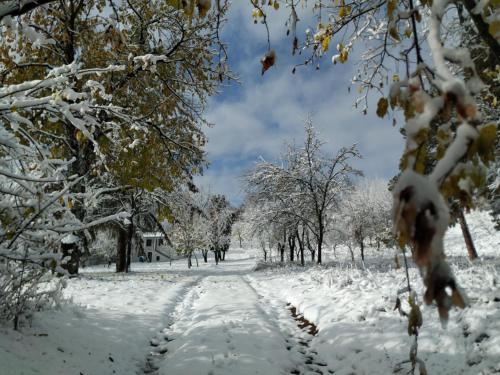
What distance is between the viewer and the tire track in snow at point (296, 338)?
14.5 ft

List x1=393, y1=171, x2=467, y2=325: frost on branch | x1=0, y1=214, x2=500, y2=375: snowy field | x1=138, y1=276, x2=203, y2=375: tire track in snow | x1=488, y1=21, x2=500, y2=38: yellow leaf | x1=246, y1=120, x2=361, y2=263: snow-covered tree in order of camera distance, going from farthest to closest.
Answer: x1=246, y1=120, x2=361, y2=263: snow-covered tree
x1=138, y1=276, x2=203, y2=375: tire track in snow
x1=0, y1=214, x2=500, y2=375: snowy field
x1=488, y1=21, x2=500, y2=38: yellow leaf
x1=393, y1=171, x2=467, y2=325: frost on branch

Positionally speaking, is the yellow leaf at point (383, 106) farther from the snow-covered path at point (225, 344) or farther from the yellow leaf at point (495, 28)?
the snow-covered path at point (225, 344)

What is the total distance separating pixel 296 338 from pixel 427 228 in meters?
5.52

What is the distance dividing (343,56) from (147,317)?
236 inches

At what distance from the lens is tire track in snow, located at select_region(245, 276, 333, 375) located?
4.42 metres

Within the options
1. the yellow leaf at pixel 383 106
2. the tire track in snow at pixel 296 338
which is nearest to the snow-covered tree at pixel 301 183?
the tire track in snow at pixel 296 338

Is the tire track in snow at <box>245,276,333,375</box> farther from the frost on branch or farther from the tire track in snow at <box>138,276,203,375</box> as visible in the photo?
the frost on branch

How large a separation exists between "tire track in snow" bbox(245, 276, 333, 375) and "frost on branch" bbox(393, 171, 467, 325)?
4067 millimetres

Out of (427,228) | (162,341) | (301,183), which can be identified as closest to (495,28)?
(427,228)

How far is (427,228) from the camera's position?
73 cm

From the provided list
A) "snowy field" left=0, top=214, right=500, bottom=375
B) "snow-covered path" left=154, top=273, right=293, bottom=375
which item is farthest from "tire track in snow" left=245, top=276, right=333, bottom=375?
"snow-covered path" left=154, top=273, right=293, bottom=375

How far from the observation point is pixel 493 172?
10.1m

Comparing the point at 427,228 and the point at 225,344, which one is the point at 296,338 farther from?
the point at 427,228

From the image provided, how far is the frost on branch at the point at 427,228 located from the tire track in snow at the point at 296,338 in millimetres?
4067
